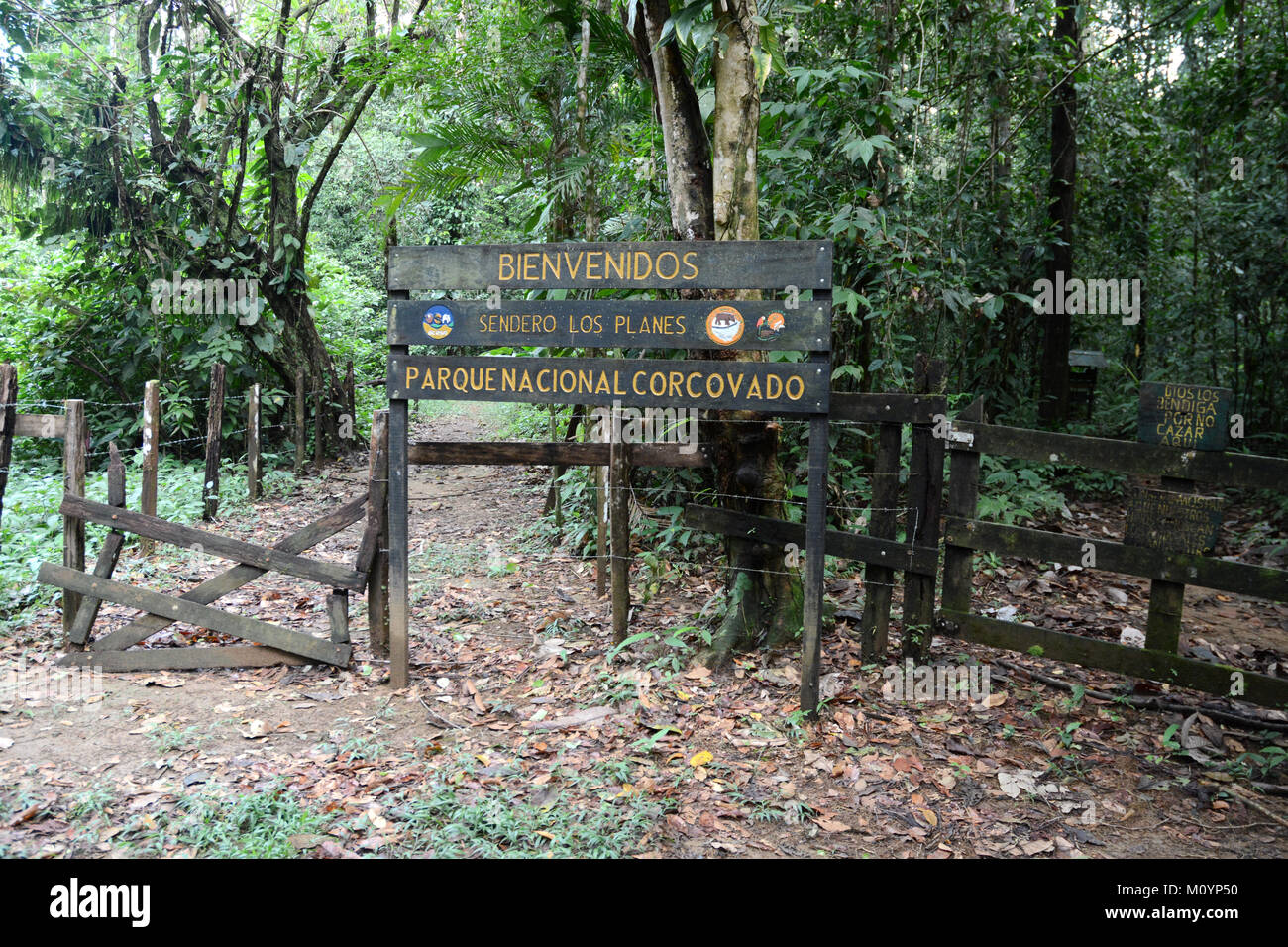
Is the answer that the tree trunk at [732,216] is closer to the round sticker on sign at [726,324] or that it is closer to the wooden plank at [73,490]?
the round sticker on sign at [726,324]

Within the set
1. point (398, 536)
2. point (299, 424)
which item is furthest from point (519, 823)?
point (299, 424)

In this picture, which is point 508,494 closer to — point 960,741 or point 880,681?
point 880,681

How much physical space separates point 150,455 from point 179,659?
3.90 metres

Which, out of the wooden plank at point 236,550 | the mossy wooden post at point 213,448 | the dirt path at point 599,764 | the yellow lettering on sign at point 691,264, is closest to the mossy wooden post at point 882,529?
the dirt path at point 599,764

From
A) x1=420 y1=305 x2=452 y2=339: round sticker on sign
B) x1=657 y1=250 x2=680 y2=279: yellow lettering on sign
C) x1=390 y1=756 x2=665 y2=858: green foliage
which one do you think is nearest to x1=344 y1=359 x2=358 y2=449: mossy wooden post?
x1=420 y1=305 x2=452 y2=339: round sticker on sign

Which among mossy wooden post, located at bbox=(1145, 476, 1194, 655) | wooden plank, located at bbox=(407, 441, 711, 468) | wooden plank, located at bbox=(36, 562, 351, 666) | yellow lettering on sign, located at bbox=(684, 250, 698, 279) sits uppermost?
yellow lettering on sign, located at bbox=(684, 250, 698, 279)

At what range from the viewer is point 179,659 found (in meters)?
5.86

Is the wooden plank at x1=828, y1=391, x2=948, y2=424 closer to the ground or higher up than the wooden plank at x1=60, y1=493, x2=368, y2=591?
higher up

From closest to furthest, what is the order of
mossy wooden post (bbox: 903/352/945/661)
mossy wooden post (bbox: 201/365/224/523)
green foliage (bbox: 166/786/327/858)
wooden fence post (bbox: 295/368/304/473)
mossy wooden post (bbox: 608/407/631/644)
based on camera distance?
green foliage (bbox: 166/786/327/858), mossy wooden post (bbox: 903/352/945/661), mossy wooden post (bbox: 608/407/631/644), mossy wooden post (bbox: 201/365/224/523), wooden fence post (bbox: 295/368/304/473)

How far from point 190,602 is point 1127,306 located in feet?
45.1

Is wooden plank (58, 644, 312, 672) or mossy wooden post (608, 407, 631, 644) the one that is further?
mossy wooden post (608, 407, 631, 644)

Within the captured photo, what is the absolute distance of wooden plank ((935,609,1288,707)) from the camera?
4.44 m

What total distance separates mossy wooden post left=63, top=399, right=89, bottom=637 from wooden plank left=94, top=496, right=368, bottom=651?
490mm

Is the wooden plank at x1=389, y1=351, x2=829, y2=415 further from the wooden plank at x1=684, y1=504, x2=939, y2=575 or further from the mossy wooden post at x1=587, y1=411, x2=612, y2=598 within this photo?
the mossy wooden post at x1=587, y1=411, x2=612, y2=598
